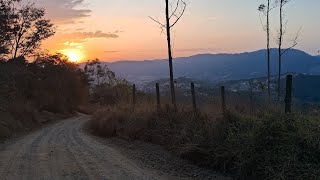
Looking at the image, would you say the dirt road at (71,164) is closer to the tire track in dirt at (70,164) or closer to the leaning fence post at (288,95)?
the tire track in dirt at (70,164)

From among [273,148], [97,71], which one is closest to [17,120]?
[273,148]

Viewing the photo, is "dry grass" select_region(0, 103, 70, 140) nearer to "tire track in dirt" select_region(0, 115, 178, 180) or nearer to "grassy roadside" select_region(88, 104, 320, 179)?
"tire track in dirt" select_region(0, 115, 178, 180)

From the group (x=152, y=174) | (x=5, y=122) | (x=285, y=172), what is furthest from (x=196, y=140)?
(x=5, y=122)

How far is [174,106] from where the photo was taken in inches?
655

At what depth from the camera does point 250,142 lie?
9.73 m

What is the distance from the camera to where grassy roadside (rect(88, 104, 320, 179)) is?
28.2 ft

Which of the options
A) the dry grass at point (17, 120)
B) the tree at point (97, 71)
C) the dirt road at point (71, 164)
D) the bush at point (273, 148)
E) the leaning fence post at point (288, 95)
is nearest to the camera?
the bush at point (273, 148)

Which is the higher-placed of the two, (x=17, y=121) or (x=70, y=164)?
(x=70, y=164)

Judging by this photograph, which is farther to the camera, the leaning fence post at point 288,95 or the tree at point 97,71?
the tree at point 97,71

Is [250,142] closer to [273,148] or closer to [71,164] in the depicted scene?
[273,148]

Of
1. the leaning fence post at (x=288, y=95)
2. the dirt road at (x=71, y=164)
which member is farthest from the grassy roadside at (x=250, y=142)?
the dirt road at (x=71, y=164)

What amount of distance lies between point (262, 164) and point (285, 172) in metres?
0.77

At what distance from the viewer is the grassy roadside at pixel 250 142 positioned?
8.59 metres

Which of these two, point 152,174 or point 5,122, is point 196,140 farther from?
point 5,122
